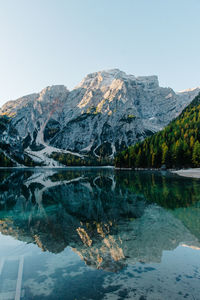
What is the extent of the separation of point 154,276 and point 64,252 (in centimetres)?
494

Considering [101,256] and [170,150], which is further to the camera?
[170,150]

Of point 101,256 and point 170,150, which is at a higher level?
point 170,150

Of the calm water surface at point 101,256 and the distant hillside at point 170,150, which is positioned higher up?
the distant hillside at point 170,150

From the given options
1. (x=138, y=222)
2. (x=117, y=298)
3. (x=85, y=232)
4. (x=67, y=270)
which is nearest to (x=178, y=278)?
(x=117, y=298)

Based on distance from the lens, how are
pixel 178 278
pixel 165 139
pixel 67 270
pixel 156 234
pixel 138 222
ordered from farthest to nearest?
pixel 165 139
pixel 138 222
pixel 156 234
pixel 67 270
pixel 178 278

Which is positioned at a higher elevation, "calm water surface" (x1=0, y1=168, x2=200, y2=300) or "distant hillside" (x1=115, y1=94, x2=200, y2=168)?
"distant hillside" (x1=115, y1=94, x2=200, y2=168)

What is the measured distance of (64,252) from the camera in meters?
10.8

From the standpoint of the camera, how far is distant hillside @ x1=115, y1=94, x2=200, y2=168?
104 m

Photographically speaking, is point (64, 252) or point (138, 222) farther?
point (138, 222)

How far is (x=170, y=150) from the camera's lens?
11300 centimetres

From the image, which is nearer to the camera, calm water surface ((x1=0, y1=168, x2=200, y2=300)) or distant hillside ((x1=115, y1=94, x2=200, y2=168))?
calm water surface ((x1=0, y1=168, x2=200, y2=300))

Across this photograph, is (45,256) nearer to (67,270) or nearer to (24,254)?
(24,254)

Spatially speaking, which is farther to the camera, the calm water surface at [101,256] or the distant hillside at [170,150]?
the distant hillside at [170,150]

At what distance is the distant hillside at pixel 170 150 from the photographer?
343ft
